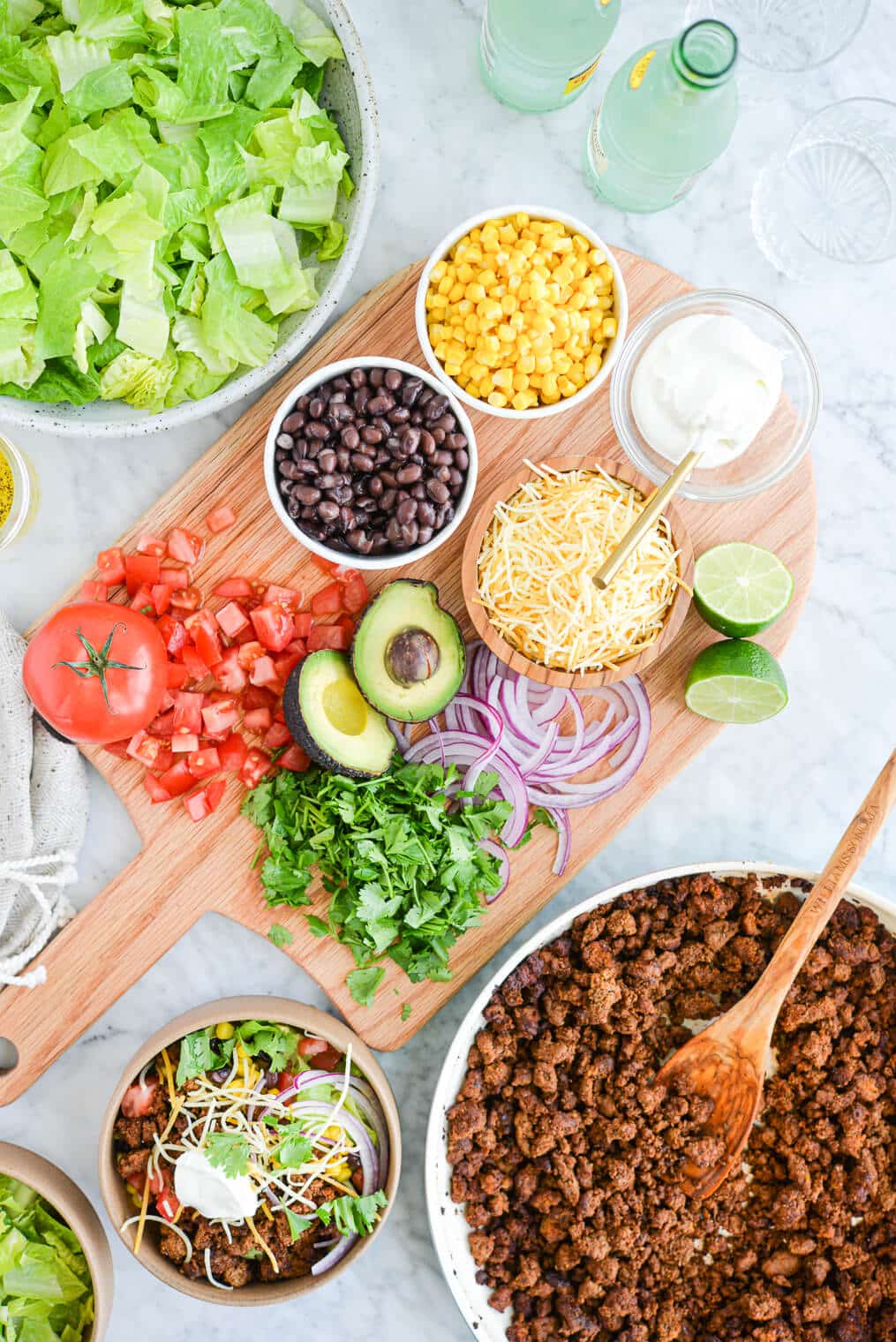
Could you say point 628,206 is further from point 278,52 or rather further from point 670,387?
point 278,52

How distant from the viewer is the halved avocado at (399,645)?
241 cm

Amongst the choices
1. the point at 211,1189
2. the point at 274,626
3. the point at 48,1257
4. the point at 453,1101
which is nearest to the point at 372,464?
the point at 274,626

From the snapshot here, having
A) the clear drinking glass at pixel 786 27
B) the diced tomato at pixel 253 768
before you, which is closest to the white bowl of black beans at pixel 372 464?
the diced tomato at pixel 253 768

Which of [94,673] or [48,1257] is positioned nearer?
[94,673]

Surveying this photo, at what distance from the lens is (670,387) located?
237cm

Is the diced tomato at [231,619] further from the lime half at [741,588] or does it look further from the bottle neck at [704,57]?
the bottle neck at [704,57]

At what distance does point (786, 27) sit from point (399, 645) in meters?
1.98

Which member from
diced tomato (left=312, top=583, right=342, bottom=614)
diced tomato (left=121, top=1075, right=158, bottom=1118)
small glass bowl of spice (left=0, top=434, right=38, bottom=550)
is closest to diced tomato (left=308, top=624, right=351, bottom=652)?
diced tomato (left=312, top=583, right=342, bottom=614)

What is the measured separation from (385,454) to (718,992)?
1578 millimetres

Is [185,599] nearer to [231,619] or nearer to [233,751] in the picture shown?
[231,619]

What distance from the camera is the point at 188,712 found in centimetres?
264

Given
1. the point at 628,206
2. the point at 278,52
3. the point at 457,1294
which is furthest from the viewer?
the point at 628,206

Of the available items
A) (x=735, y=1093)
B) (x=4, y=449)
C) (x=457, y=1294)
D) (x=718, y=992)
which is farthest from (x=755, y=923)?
(x=4, y=449)

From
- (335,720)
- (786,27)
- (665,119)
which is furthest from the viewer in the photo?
(786,27)
